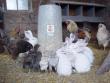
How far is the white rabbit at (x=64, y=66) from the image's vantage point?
2435mm

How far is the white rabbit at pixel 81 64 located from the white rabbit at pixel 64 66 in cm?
9

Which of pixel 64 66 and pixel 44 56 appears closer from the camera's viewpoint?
pixel 64 66

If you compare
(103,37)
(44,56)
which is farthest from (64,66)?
→ (103,37)

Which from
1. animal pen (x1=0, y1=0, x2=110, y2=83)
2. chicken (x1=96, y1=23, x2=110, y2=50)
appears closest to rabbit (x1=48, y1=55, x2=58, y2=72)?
animal pen (x1=0, y1=0, x2=110, y2=83)

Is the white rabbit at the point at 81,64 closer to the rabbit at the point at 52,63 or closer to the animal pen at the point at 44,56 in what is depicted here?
the animal pen at the point at 44,56

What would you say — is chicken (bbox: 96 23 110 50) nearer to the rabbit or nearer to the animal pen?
the animal pen

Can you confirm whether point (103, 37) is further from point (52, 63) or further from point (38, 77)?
point (38, 77)

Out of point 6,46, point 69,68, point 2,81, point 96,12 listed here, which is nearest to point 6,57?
point 6,46

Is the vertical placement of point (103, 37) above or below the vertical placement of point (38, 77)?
above

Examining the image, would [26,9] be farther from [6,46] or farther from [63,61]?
[63,61]

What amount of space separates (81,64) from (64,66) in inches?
7.4

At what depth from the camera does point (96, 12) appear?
413 cm

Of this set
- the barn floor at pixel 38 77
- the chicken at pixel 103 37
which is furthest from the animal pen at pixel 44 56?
the chicken at pixel 103 37

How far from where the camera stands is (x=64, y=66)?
245 centimetres
